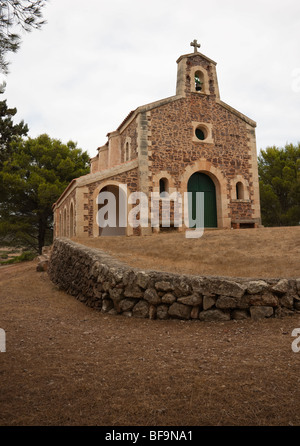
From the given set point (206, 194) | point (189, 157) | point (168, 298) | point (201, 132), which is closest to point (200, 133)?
point (201, 132)

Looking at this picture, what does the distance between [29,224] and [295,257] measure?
20.3 metres

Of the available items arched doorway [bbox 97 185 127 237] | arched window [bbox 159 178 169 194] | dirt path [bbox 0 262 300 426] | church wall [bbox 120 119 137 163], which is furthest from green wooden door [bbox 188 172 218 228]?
dirt path [bbox 0 262 300 426]

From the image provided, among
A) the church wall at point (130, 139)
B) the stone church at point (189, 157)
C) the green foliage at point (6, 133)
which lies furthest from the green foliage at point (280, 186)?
the green foliage at point (6, 133)

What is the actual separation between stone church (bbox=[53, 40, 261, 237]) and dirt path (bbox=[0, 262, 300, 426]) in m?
8.52

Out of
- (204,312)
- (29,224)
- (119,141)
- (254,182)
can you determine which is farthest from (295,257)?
(29,224)

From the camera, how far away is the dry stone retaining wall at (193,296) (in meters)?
4.84

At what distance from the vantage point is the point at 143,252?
855 cm

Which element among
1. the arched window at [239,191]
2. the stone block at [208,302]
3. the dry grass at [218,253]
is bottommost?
the stone block at [208,302]

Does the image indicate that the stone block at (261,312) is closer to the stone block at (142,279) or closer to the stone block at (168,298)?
the stone block at (168,298)

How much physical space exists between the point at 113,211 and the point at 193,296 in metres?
11.4

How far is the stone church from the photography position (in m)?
13.4

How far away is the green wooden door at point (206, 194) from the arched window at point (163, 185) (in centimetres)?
129

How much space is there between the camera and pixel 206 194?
15.0 metres
